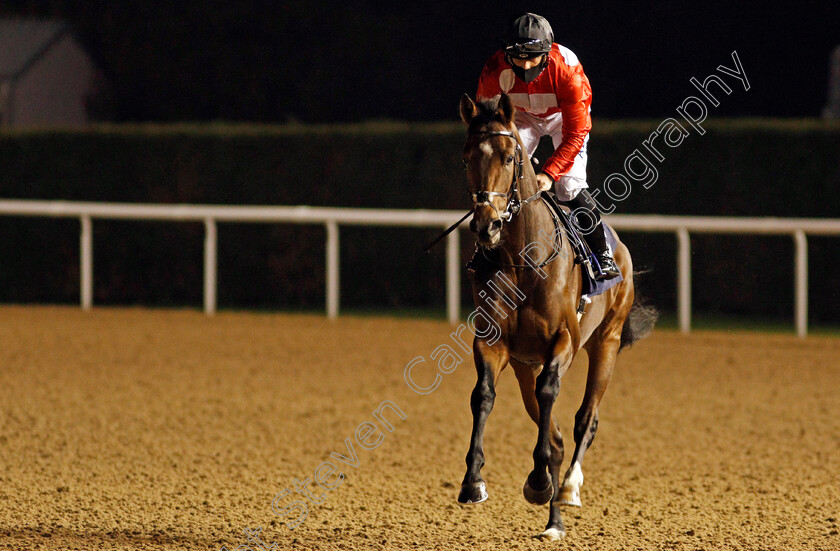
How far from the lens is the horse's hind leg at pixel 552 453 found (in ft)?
15.3

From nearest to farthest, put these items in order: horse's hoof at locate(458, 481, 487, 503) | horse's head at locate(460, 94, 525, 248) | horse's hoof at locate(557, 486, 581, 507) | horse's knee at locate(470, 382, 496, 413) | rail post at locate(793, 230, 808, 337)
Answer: horse's head at locate(460, 94, 525, 248)
horse's hoof at locate(458, 481, 487, 503)
horse's knee at locate(470, 382, 496, 413)
horse's hoof at locate(557, 486, 581, 507)
rail post at locate(793, 230, 808, 337)

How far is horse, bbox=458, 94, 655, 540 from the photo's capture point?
4125 mm

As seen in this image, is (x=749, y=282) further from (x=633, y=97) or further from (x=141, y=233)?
(x=633, y=97)

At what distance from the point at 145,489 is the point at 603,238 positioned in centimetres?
240

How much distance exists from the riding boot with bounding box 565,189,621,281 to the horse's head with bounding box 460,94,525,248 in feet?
2.82

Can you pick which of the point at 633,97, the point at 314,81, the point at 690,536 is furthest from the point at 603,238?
the point at 314,81

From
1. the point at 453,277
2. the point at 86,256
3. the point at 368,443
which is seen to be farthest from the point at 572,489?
the point at 86,256

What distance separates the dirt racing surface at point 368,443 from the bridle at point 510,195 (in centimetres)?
134

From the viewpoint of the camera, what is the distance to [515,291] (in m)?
4.42

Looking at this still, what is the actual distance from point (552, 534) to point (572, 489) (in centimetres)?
19

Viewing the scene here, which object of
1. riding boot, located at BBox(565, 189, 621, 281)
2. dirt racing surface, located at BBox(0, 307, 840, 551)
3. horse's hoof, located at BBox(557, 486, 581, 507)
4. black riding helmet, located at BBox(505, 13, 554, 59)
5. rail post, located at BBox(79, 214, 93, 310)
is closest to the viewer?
black riding helmet, located at BBox(505, 13, 554, 59)

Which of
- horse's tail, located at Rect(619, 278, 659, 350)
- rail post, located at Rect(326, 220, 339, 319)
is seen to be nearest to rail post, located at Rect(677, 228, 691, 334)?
rail post, located at Rect(326, 220, 339, 319)

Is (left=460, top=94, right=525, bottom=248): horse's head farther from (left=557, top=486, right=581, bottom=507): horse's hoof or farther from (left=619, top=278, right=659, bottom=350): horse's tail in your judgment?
(left=619, top=278, right=659, bottom=350): horse's tail

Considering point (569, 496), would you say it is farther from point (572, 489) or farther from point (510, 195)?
point (510, 195)
